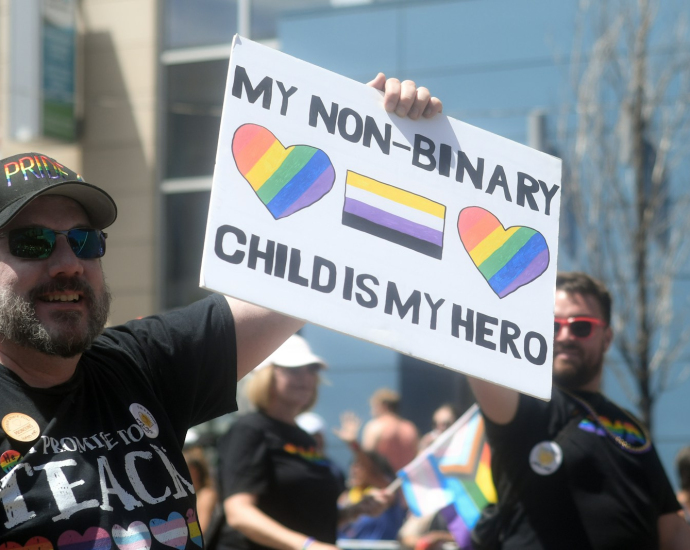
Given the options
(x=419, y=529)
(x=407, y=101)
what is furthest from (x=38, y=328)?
(x=419, y=529)

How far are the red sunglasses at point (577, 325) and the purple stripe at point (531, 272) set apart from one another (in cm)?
106

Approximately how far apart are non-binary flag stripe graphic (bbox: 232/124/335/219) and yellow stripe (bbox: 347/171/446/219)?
0.21 ft

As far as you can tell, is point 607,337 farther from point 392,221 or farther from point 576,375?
point 392,221

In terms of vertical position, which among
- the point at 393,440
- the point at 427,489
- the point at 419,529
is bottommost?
the point at 393,440

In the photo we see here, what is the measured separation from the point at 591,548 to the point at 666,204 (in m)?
6.89

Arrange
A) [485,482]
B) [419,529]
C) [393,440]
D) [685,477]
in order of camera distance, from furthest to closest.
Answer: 1. [393,440]
2. [685,477]
3. [419,529]
4. [485,482]

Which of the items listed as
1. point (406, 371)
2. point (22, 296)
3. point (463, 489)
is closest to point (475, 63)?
point (406, 371)

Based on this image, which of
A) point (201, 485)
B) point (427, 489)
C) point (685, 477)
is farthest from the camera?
point (201, 485)

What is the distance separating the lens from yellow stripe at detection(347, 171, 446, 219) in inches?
93.4

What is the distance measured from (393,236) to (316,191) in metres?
0.22

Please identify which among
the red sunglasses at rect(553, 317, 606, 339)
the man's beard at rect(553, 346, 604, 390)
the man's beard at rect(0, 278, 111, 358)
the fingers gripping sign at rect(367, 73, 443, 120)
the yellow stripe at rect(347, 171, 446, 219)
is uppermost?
the fingers gripping sign at rect(367, 73, 443, 120)

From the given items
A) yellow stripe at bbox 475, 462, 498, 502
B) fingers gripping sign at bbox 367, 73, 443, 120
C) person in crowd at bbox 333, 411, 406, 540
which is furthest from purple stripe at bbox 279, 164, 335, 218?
person in crowd at bbox 333, 411, 406, 540

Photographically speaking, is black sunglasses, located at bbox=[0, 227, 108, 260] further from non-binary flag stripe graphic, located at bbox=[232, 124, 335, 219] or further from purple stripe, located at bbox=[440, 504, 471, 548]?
purple stripe, located at bbox=[440, 504, 471, 548]

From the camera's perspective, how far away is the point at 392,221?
7.77 ft
